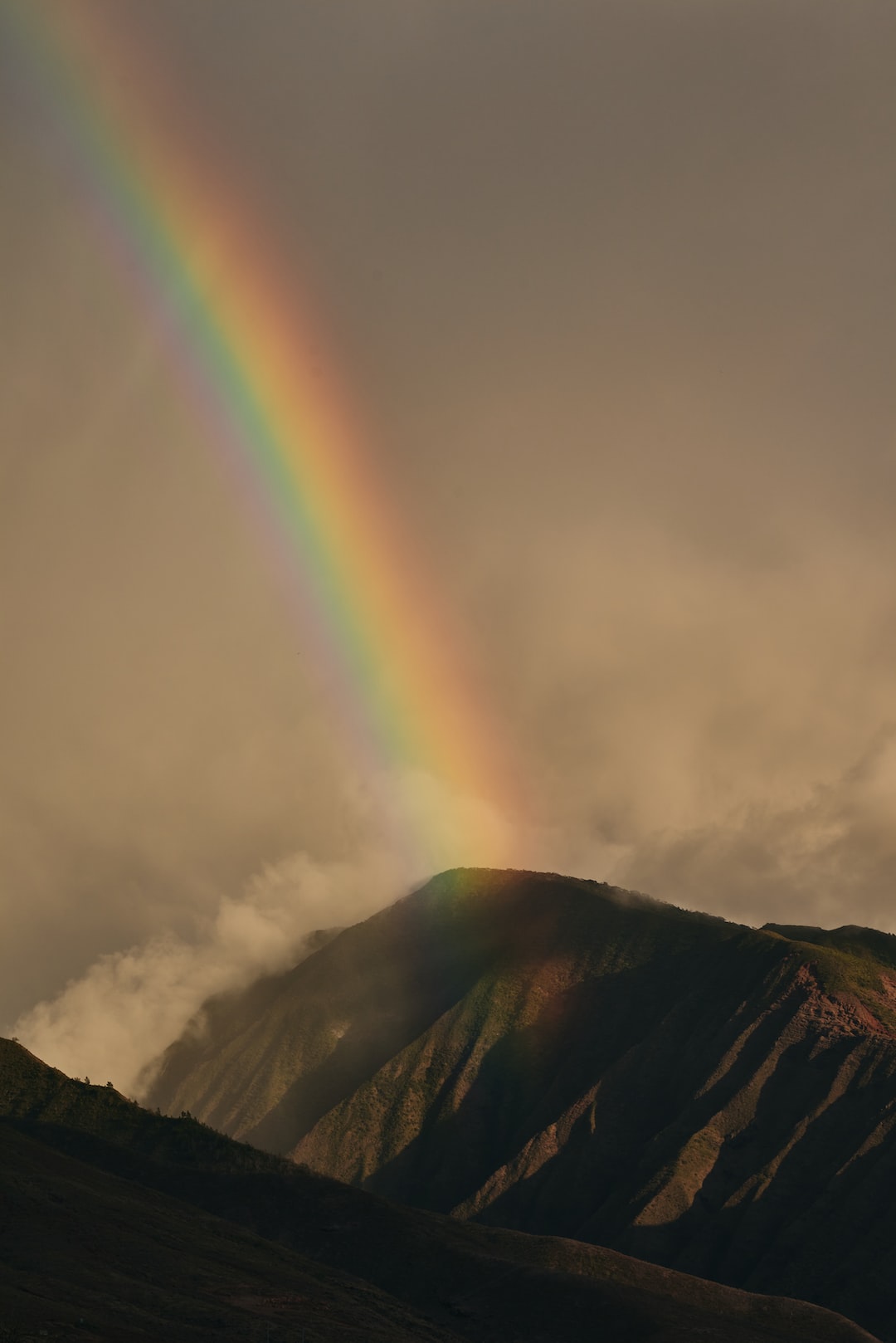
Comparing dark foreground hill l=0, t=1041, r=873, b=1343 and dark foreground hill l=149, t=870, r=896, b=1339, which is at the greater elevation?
dark foreground hill l=149, t=870, r=896, b=1339

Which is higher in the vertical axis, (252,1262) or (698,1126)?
(698,1126)

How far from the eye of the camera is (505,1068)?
196 meters

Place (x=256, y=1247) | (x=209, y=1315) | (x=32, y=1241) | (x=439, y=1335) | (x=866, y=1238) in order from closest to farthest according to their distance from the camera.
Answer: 1. (x=209, y=1315)
2. (x=32, y=1241)
3. (x=439, y=1335)
4. (x=256, y=1247)
5. (x=866, y=1238)

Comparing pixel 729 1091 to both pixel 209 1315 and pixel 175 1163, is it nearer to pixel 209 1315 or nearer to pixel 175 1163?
pixel 175 1163

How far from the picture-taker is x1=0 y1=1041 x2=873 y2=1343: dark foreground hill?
67125 mm

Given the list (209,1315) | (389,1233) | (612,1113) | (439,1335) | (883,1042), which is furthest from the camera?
(612,1113)

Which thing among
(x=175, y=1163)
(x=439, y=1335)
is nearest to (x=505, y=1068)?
(x=175, y=1163)

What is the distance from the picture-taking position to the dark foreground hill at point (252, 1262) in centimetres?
6712

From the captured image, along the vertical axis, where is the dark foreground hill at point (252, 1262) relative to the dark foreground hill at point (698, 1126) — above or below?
below

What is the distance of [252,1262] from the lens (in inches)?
3374

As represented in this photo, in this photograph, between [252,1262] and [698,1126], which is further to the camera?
[698,1126]

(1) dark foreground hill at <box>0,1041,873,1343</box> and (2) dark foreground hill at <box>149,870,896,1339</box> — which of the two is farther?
(2) dark foreground hill at <box>149,870,896,1339</box>

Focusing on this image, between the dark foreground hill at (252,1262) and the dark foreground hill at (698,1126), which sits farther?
the dark foreground hill at (698,1126)

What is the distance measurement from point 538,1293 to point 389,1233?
19347 millimetres
